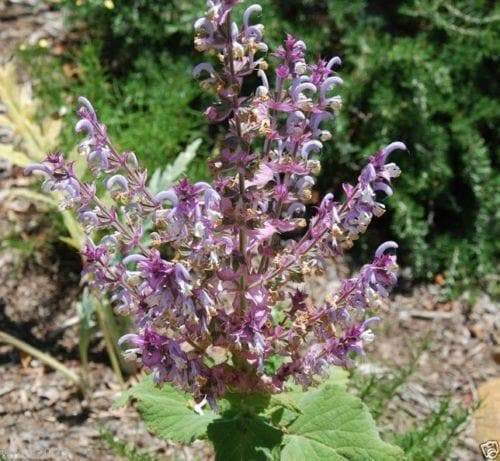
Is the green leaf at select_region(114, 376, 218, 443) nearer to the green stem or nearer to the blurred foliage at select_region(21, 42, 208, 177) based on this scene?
the green stem

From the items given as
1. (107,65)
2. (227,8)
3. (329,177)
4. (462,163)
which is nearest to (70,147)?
(107,65)

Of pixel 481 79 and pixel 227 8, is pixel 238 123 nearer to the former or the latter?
pixel 227 8

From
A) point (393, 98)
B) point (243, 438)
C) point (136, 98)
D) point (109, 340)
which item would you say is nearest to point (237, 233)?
point (243, 438)

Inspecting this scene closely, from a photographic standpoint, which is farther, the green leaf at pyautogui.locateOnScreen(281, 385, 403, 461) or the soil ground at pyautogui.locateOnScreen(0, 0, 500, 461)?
the soil ground at pyautogui.locateOnScreen(0, 0, 500, 461)

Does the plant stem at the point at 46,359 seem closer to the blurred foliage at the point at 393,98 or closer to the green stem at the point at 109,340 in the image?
the green stem at the point at 109,340

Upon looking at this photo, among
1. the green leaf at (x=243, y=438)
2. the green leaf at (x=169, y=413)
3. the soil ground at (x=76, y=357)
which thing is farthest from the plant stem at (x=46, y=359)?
the green leaf at (x=243, y=438)

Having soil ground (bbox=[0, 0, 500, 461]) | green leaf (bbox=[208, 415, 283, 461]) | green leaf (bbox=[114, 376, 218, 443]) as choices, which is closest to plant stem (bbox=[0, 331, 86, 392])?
soil ground (bbox=[0, 0, 500, 461])
